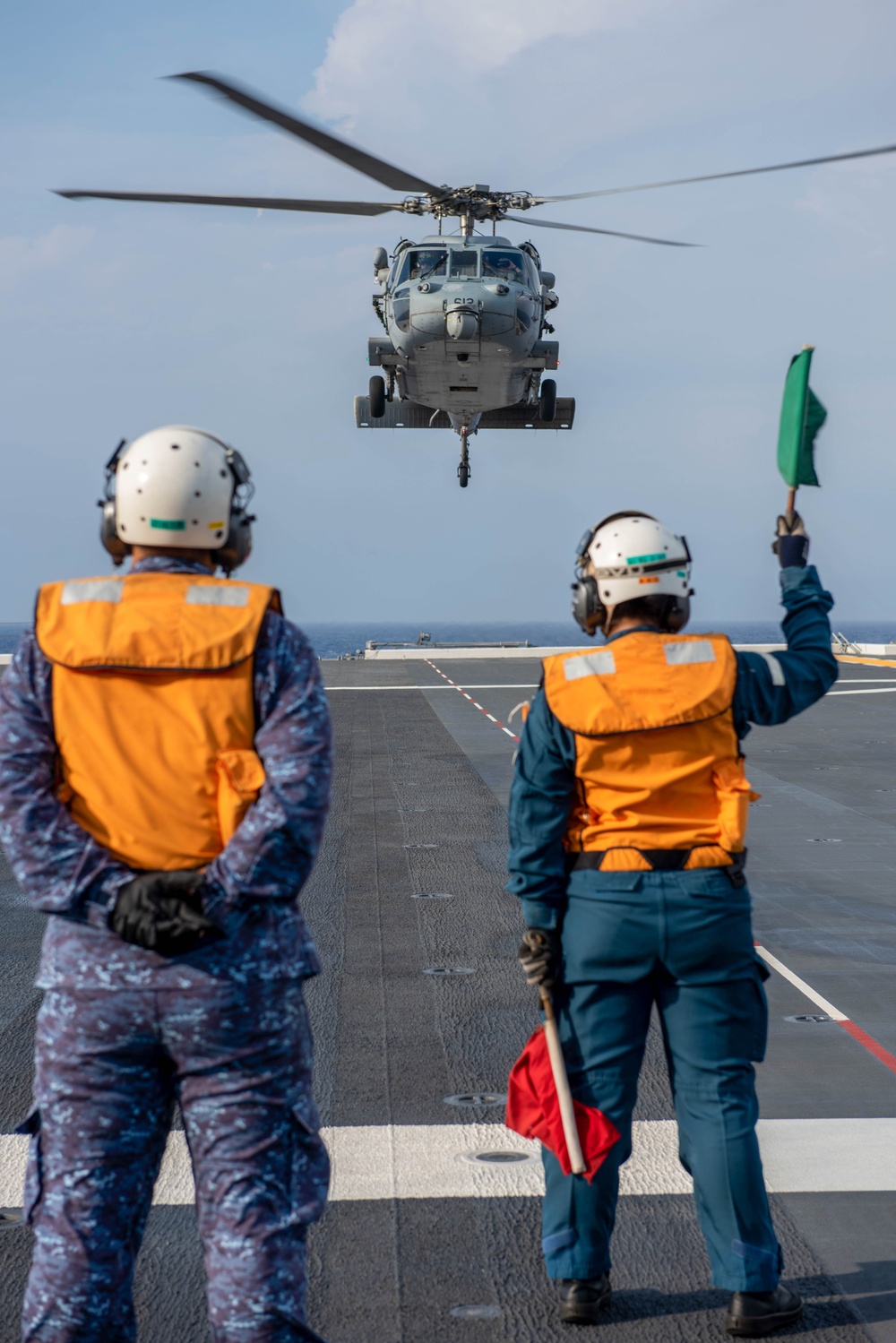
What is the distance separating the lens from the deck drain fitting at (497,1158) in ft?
14.8

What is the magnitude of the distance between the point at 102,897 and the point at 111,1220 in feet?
2.17

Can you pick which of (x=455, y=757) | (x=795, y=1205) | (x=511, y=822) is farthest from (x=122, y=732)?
(x=455, y=757)

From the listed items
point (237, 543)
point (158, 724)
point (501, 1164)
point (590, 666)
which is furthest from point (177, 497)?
point (501, 1164)

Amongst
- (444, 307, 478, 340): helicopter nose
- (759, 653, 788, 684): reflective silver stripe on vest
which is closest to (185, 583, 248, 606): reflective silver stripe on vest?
(759, 653, 788, 684): reflective silver stripe on vest

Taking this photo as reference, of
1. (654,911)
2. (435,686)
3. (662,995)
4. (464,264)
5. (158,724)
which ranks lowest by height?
(435,686)

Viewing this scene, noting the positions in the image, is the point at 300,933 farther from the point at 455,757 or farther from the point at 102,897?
the point at 455,757

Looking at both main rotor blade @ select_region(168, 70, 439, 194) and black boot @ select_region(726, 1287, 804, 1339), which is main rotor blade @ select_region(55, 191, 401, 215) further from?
black boot @ select_region(726, 1287, 804, 1339)

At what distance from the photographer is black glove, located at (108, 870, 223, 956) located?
263cm

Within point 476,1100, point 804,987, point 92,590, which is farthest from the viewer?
point 804,987

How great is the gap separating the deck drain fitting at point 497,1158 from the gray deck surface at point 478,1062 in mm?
299

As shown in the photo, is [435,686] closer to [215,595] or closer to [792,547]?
[792,547]

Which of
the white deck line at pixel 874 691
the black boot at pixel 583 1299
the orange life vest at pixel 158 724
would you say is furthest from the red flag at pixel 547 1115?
the white deck line at pixel 874 691

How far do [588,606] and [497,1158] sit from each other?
2.06 metres

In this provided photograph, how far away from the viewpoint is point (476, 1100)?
5.13 meters
